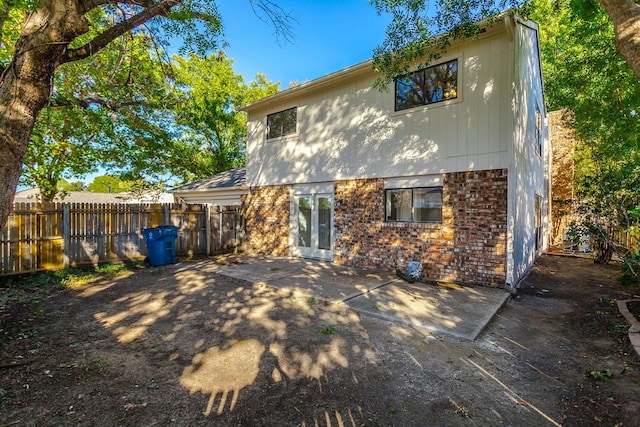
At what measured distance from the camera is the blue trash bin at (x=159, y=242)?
861 centimetres

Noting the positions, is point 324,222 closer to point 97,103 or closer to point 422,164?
point 422,164

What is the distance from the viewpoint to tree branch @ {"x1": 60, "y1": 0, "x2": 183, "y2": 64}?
149 inches

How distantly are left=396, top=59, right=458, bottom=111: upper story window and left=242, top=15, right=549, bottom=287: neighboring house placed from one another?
0.02 metres

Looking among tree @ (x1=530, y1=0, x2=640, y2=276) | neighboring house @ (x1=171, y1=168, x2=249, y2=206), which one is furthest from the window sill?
tree @ (x1=530, y1=0, x2=640, y2=276)

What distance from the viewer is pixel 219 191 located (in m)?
13.0

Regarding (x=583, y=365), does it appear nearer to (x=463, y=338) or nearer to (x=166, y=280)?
(x=463, y=338)

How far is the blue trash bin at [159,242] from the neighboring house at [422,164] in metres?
3.44

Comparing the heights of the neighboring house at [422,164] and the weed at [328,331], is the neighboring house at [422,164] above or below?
above

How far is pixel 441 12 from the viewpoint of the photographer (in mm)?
5934

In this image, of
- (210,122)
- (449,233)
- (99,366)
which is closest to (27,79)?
(99,366)

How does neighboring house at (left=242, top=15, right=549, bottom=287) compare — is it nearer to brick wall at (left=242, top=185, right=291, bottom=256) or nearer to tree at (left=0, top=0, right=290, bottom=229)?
brick wall at (left=242, top=185, right=291, bottom=256)

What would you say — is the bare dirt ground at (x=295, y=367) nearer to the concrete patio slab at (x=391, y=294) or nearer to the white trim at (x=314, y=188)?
the concrete patio slab at (x=391, y=294)

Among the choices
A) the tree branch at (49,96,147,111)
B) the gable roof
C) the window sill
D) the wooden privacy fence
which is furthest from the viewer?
the window sill

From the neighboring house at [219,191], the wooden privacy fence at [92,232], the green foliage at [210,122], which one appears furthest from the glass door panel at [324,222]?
the green foliage at [210,122]
